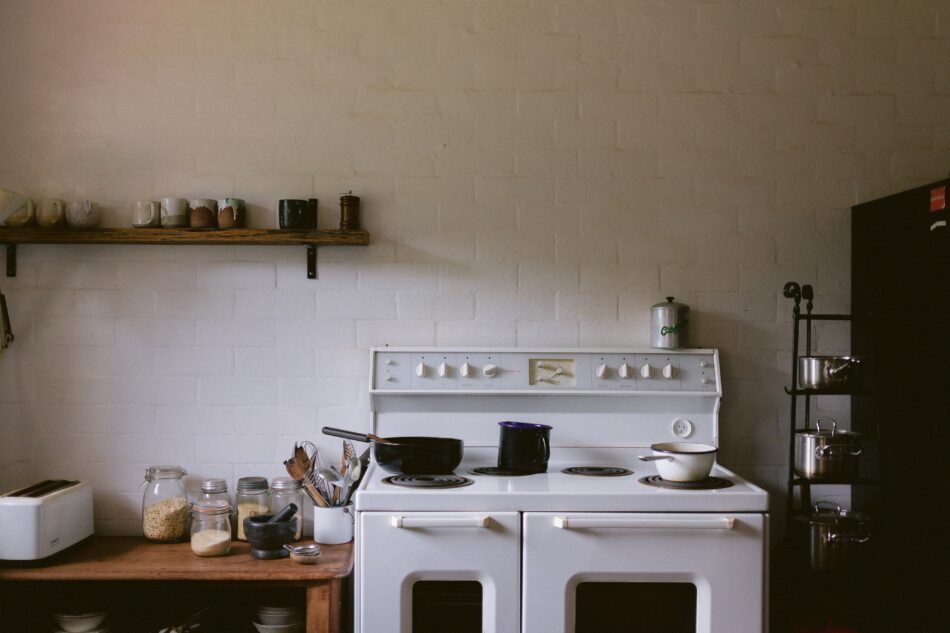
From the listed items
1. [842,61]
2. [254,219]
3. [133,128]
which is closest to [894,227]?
[842,61]

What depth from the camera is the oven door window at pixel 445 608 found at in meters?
2.27

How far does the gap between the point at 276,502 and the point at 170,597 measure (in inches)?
20.3

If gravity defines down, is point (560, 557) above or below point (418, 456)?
below

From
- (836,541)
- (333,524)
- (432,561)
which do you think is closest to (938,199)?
(836,541)

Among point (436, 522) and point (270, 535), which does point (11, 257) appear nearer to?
point (270, 535)

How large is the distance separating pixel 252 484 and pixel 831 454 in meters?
1.92

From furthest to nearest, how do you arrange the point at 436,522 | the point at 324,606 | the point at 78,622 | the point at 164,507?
the point at 164,507
the point at 78,622
the point at 324,606
the point at 436,522

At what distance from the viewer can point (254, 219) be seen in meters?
2.88

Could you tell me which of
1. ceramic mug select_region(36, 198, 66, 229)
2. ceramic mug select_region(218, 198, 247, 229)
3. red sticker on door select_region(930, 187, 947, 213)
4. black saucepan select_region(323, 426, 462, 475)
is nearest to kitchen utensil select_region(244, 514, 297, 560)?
black saucepan select_region(323, 426, 462, 475)

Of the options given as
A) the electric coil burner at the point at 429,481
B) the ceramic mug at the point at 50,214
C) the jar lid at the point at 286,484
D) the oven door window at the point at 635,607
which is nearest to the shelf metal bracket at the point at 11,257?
the ceramic mug at the point at 50,214

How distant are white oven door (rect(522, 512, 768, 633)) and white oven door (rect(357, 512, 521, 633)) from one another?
5 cm

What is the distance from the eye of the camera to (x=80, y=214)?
276 cm

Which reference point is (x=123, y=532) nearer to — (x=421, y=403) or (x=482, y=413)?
(x=421, y=403)

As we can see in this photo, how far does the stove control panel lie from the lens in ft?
9.17
